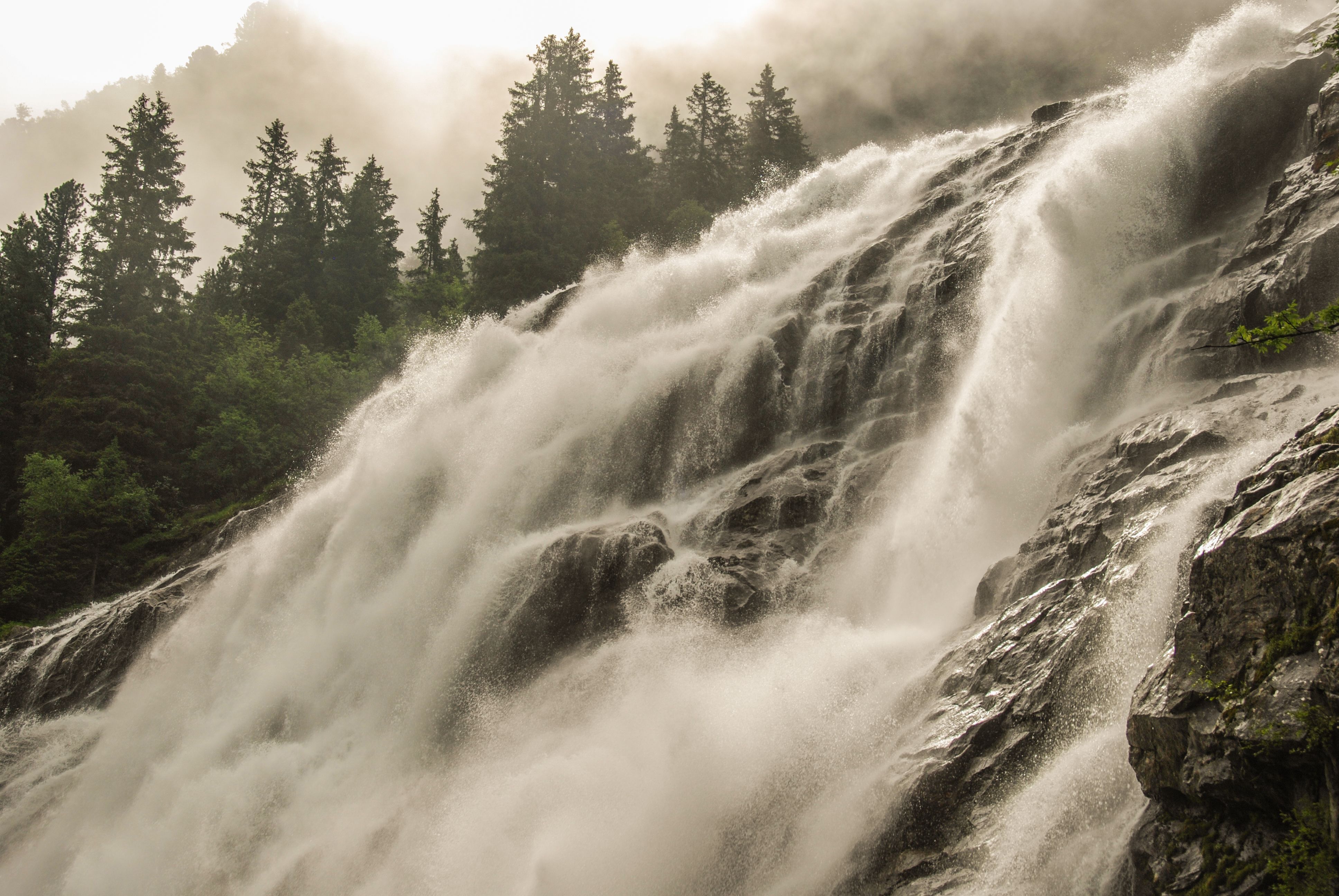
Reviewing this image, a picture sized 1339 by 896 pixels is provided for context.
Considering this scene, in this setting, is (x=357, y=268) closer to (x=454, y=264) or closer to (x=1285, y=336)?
(x=454, y=264)

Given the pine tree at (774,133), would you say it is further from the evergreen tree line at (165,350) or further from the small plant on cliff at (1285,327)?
the small plant on cliff at (1285,327)

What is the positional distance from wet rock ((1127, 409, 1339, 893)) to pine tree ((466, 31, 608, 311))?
35.8 meters

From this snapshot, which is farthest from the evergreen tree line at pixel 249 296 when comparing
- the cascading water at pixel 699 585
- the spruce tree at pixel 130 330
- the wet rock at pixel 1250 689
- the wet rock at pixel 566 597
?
the wet rock at pixel 1250 689

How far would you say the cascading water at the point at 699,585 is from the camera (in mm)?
10828

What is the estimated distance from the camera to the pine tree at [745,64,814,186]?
173ft

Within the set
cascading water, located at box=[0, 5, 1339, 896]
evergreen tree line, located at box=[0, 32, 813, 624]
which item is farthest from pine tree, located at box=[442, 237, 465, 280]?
cascading water, located at box=[0, 5, 1339, 896]

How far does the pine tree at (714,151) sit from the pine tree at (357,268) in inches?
792

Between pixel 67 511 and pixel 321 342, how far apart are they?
1896 cm

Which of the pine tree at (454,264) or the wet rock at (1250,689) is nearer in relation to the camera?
the wet rock at (1250,689)

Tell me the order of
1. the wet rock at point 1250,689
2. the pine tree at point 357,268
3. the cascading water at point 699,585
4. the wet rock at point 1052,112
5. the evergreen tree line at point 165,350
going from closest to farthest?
the wet rock at point 1250,689
the cascading water at point 699,585
the wet rock at point 1052,112
the evergreen tree line at point 165,350
the pine tree at point 357,268

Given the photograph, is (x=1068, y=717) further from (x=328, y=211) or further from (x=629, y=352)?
(x=328, y=211)

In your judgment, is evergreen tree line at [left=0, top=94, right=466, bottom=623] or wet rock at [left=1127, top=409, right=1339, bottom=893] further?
evergreen tree line at [left=0, top=94, right=466, bottom=623]

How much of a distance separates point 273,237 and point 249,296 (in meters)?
5.04

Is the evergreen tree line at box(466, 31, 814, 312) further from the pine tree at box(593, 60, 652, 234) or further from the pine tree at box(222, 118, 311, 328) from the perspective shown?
the pine tree at box(222, 118, 311, 328)
